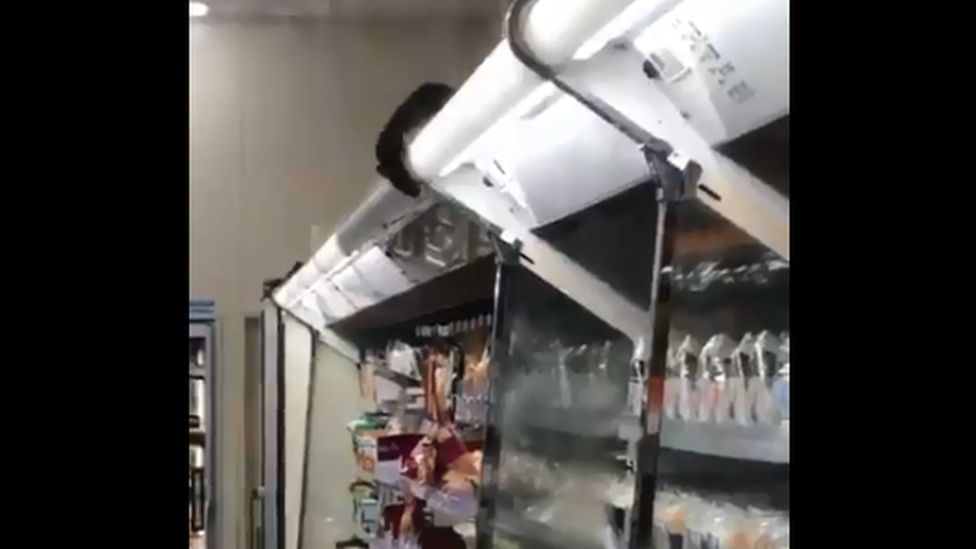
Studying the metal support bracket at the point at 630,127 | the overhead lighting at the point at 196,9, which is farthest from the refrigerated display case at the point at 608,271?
the overhead lighting at the point at 196,9

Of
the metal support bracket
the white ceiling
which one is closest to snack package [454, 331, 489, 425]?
the white ceiling

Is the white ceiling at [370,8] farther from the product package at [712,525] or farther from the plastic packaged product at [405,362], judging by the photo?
the product package at [712,525]

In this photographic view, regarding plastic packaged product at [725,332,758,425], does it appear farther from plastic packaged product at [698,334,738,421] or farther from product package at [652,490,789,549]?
product package at [652,490,789,549]

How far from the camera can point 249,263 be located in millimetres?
2002

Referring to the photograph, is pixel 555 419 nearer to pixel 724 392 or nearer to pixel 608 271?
pixel 608 271

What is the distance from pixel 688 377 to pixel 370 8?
1123 mm

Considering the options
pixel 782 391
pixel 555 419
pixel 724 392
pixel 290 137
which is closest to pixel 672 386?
pixel 724 392

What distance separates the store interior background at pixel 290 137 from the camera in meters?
1.95

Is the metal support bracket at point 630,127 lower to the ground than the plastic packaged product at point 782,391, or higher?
higher
